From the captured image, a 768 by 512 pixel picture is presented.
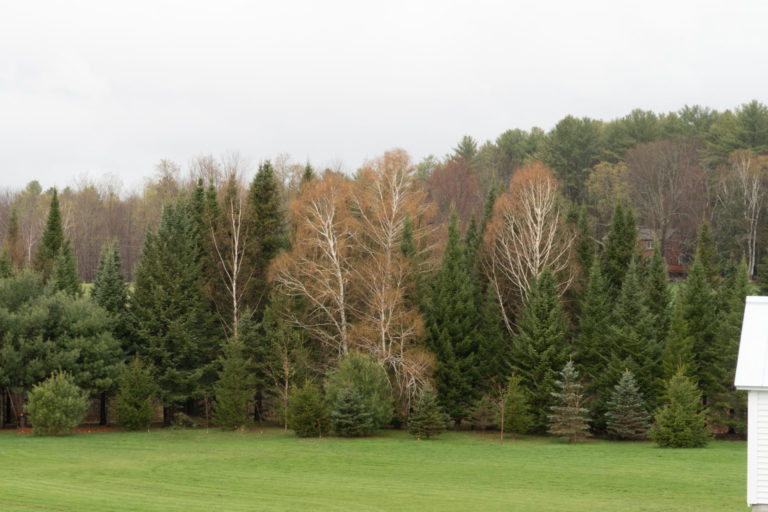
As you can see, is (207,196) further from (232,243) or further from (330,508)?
(330,508)

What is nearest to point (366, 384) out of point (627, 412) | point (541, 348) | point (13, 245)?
point (541, 348)

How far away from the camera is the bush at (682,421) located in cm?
4188

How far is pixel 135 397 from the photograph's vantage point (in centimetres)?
4822

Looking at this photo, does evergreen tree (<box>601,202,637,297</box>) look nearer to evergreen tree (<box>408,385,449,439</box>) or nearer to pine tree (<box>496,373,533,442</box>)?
pine tree (<box>496,373,533,442</box>)

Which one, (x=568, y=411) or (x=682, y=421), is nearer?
(x=682, y=421)

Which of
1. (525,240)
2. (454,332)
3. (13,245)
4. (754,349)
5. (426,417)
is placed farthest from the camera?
(13,245)

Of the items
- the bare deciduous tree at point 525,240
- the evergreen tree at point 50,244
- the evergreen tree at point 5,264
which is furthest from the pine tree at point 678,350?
the evergreen tree at point 5,264

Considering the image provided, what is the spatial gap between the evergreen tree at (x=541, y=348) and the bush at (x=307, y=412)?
35.9 ft

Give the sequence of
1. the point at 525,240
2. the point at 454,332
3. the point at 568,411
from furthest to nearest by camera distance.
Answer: the point at 525,240, the point at 454,332, the point at 568,411

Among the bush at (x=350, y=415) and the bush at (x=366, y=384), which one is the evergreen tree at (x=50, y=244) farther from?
the bush at (x=350, y=415)

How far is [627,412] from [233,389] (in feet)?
69.0

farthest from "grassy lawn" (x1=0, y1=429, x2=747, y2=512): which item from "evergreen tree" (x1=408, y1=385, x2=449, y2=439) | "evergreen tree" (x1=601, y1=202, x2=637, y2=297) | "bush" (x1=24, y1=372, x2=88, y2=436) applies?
"evergreen tree" (x1=601, y1=202, x2=637, y2=297)

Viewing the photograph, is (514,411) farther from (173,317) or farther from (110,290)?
(110,290)

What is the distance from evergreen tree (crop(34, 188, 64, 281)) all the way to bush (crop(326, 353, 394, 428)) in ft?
80.8
